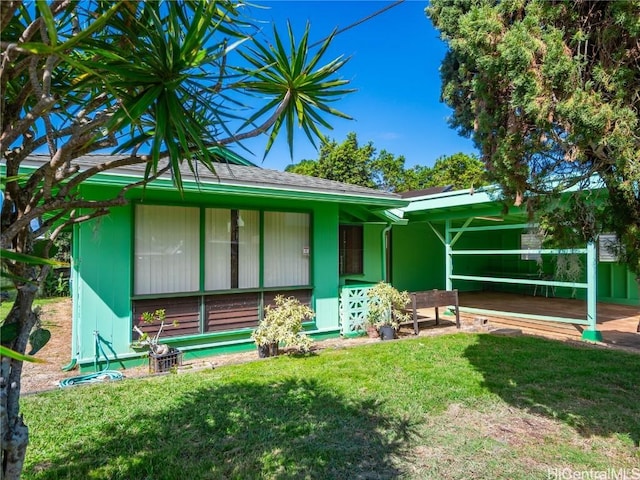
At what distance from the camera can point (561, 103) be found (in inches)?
113

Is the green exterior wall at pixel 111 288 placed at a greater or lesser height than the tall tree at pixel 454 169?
lesser

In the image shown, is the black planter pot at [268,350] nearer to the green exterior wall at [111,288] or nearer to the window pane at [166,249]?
the green exterior wall at [111,288]

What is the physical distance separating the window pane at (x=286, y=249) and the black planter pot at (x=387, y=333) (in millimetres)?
1817

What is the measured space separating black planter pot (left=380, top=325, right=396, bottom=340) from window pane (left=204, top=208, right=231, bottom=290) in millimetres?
3193

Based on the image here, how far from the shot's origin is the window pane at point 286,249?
25.0 ft

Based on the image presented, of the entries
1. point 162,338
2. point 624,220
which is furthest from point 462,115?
point 162,338

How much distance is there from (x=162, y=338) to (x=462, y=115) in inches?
220

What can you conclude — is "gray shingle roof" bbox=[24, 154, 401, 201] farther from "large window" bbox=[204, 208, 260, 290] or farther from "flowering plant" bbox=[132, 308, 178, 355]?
"flowering plant" bbox=[132, 308, 178, 355]

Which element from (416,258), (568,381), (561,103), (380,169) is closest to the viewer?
(561,103)

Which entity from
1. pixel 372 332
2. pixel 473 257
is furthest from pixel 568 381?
pixel 473 257

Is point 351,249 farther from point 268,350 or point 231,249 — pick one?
point 268,350

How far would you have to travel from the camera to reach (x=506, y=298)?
14.2 meters

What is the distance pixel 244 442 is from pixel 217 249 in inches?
163

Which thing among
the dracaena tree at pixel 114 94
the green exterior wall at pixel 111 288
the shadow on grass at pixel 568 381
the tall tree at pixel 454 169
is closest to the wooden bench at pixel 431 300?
the shadow on grass at pixel 568 381
